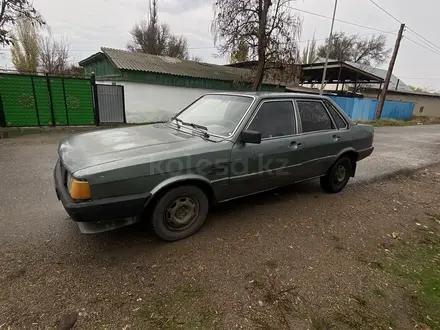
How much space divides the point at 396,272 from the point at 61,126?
11.9m

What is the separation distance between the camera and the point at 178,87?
15055mm

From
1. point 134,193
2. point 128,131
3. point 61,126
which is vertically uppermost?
point 128,131

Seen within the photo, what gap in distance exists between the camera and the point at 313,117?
3957 mm

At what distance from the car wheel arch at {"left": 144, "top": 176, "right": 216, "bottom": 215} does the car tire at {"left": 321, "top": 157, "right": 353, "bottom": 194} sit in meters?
2.43

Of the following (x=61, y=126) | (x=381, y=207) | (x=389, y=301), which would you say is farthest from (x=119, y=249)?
(x=61, y=126)

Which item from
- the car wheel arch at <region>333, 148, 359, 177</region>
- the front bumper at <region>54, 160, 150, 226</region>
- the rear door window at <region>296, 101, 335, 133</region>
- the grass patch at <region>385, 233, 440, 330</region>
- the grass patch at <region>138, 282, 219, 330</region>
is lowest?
the grass patch at <region>385, 233, 440, 330</region>

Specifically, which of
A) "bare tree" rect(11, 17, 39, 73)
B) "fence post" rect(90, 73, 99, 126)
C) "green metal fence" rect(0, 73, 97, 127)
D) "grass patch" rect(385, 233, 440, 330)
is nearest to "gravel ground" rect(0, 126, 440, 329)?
"grass patch" rect(385, 233, 440, 330)

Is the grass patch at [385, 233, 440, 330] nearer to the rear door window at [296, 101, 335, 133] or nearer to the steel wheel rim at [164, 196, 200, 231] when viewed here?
the rear door window at [296, 101, 335, 133]

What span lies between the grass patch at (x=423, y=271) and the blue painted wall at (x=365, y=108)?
63.9 ft

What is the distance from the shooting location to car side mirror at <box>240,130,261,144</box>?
283cm

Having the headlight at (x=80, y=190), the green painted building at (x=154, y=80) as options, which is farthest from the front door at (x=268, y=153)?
the green painted building at (x=154, y=80)

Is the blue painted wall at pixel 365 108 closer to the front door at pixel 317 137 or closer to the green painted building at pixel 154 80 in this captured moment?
the green painted building at pixel 154 80

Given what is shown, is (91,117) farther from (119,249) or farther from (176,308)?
(176,308)

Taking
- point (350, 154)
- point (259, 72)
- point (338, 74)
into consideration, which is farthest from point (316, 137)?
point (338, 74)
